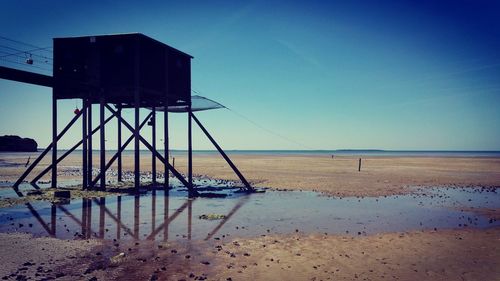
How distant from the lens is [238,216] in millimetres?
16047

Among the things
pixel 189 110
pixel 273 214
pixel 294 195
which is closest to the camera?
pixel 273 214

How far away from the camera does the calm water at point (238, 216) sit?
42.7 ft

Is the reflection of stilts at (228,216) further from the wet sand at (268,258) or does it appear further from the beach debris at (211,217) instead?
the wet sand at (268,258)

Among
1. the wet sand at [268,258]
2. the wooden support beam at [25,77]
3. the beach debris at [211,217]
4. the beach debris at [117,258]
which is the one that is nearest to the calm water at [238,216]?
the beach debris at [211,217]

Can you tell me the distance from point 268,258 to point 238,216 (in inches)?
253

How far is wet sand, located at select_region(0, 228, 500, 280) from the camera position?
8.34m

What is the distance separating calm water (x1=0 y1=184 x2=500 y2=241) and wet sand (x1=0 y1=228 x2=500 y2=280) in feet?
3.99

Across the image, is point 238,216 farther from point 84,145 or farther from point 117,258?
point 84,145

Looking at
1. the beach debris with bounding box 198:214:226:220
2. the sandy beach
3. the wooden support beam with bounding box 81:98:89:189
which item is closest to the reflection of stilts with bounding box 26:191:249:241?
the beach debris with bounding box 198:214:226:220

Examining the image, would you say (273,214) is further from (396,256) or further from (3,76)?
(3,76)

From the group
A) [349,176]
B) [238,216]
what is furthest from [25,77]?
[349,176]

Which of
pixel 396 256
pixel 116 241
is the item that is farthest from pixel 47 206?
pixel 396 256

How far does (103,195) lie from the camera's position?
2195cm

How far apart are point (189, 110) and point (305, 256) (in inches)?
714
